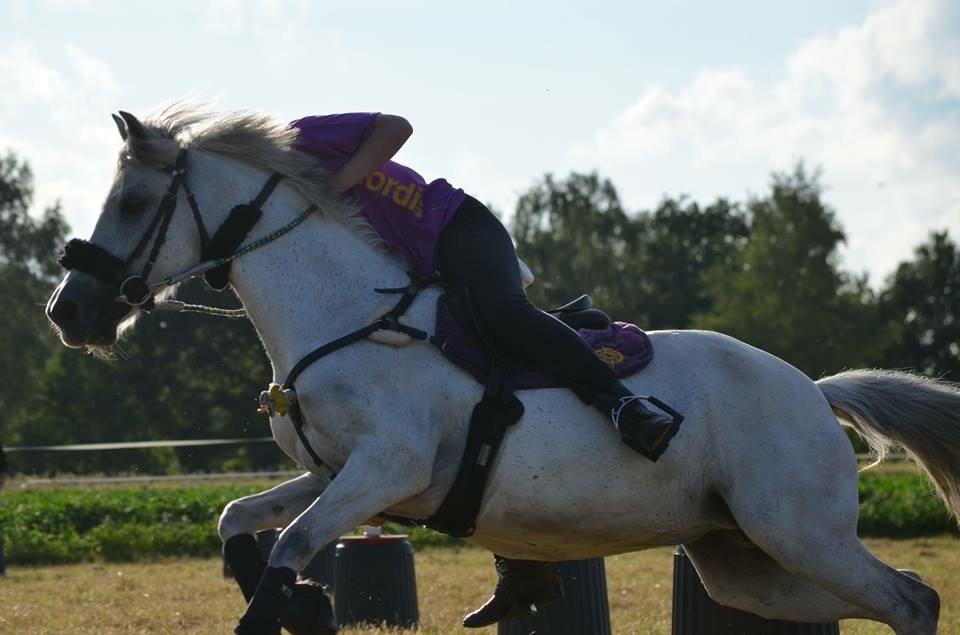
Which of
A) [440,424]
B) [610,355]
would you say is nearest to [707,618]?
[610,355]

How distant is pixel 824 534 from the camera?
5996 millimetres

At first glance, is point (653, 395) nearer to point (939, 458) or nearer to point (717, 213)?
point (939, 458)

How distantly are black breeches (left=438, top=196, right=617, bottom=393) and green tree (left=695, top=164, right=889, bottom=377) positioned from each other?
43.4m

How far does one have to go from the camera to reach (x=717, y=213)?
269 ft

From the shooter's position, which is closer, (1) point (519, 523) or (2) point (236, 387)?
(1) point (519, 523)

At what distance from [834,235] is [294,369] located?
4837cm

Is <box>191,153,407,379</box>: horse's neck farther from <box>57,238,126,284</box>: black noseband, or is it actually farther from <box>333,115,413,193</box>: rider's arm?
<box>57,238,126,284</box>: black noseband

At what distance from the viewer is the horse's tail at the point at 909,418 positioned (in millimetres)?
6734

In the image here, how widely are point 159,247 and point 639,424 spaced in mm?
2269

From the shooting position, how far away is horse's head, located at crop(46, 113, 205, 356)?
5.60 meters

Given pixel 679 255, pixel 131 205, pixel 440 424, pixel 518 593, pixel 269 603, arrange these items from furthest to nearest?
pixel 679 255
pixel 518 593
pixel 131 205
pixel 440 424
pixel 269 603

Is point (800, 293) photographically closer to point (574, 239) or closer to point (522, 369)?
point (574, 239)

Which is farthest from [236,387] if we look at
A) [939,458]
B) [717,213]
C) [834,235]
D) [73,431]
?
[939,458]

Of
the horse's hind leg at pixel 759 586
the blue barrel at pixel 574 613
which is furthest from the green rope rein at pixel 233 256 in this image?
the blue barrel at pixel 574 613
